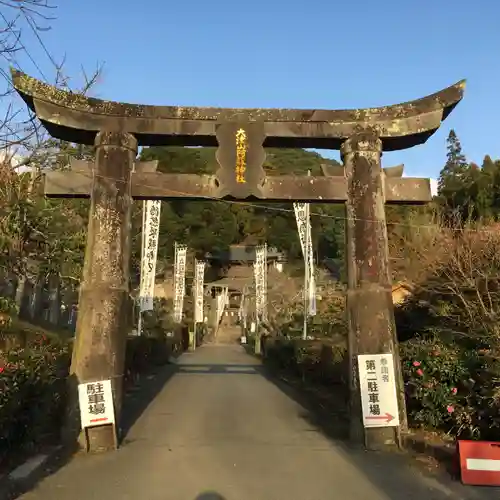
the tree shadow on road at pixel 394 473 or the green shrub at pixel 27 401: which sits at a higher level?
the green shrub at pixel 27 401

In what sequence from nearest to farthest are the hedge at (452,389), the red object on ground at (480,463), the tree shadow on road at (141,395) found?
1. the red object on ground at (480,463)
2. the hedge at (452,389)
3. the tree shadow on road at (141,395)

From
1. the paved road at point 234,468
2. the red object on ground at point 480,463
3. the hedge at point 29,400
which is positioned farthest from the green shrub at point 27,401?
the red object on ground at point 480,463

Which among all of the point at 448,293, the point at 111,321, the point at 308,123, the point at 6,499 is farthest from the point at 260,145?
the point at 6,499

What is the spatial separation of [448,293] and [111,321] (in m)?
7.82

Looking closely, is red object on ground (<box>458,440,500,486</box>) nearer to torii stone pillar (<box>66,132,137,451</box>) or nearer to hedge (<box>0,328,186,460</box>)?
torii stone pillar (<box>66,132,137,451</box>)

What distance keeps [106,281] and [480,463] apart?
20.1 ft

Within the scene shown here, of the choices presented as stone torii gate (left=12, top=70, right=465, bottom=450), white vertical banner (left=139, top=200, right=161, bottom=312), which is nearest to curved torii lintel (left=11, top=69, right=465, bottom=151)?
stone torii gate (left=12, top=70, right=465, bottom=450)

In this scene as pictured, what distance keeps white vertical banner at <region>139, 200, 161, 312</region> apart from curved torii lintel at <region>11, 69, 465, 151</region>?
Result: 12591 mm

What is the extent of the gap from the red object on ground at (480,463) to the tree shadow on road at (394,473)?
0.34ft

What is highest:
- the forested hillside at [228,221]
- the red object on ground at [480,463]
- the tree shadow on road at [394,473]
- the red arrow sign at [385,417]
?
the forested hillside at [228,221]

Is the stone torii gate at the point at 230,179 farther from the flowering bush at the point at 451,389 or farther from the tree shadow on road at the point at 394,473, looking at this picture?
the tree shadow on road at the point at 394,473

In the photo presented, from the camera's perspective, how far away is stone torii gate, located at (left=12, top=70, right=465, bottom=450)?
8.77 metres

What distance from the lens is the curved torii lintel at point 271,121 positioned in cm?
934

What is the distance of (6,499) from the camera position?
5.41 m
